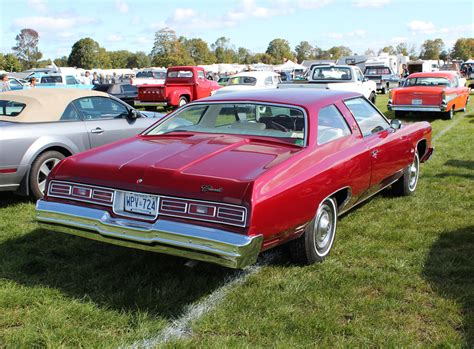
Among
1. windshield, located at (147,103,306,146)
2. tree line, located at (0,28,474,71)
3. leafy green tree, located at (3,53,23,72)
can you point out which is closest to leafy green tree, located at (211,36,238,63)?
tree line, located at (0,28,474,71)

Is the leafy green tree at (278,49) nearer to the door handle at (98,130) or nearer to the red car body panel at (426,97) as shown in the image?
the red car body panel at (426,97)

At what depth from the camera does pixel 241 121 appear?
4.55 m

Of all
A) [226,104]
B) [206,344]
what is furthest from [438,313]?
[226,104]

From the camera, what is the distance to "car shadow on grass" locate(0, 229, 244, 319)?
347 cm

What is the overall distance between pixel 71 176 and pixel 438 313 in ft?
9.14

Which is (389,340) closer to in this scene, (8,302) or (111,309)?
(111,309)

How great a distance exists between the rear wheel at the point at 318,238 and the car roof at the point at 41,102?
12.5 ft

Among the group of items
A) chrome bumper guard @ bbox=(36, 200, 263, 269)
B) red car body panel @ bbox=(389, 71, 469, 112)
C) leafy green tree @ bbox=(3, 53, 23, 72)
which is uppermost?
leafy green tree @ bbox=(3, 53, 23, 72)

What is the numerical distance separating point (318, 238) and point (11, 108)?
4.24 metres

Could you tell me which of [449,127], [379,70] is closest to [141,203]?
[449,127]

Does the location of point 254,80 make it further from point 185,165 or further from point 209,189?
point 209,189

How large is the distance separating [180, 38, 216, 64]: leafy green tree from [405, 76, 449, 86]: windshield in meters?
121

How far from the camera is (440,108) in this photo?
13820 millimetres

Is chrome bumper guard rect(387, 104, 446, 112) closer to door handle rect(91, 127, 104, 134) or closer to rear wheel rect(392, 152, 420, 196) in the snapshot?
rear wheel rect(392, 152, 420, 196)
